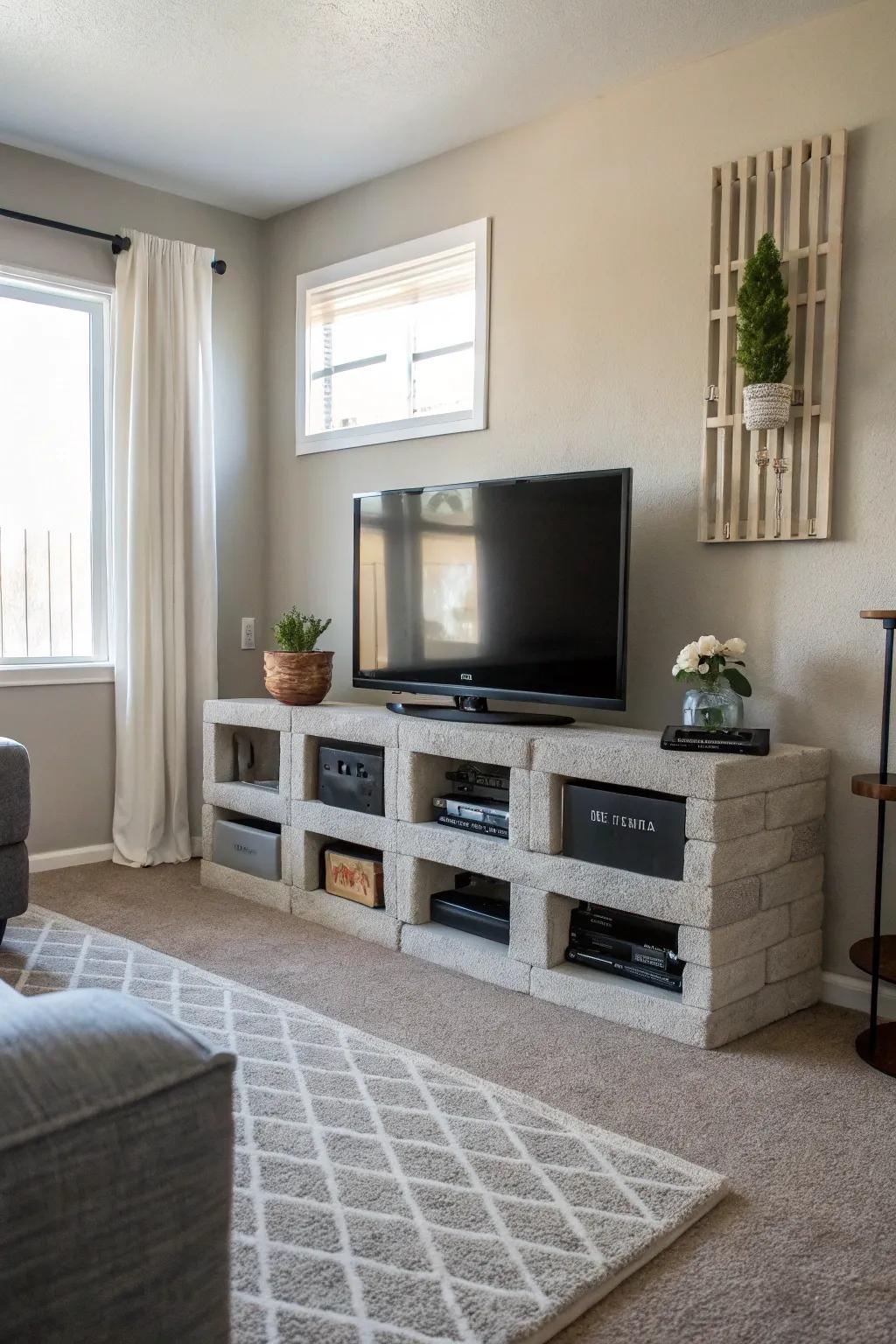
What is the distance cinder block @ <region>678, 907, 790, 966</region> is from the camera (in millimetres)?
2367

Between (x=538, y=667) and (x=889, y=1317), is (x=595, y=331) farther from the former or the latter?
(x=889, y=1317)

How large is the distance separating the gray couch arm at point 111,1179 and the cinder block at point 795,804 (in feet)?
5.99

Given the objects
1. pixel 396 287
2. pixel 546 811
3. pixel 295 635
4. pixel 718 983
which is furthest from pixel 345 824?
pixel 396 287

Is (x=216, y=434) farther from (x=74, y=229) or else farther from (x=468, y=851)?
(x=468, y=851)

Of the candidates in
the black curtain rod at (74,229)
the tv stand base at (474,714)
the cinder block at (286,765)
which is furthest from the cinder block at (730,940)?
the black curtain rod at (74,229)

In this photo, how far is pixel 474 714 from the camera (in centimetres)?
314

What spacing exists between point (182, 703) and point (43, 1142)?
132 inches

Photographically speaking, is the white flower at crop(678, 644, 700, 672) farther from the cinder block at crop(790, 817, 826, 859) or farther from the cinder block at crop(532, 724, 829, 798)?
the cinder block at crop(790, 817, 826, 859)

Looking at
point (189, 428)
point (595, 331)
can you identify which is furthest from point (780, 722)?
point (189, 428)

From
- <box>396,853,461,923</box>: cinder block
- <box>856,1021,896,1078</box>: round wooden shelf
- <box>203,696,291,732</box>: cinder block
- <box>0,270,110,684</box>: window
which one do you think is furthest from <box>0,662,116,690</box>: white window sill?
<box>856,1021,896,1078</box>: round wooden shelf

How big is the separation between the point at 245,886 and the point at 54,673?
1.09 meters

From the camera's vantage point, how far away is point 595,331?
10.6 ft

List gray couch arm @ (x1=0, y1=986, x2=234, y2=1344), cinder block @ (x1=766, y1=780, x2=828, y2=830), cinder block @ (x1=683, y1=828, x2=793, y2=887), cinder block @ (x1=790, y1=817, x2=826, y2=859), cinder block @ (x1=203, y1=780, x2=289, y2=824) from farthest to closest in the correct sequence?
cinder block @ (x1=203, y1=780, x2=289, y2=824) < cinder block @ (x1=790, y1=817, x2=826, y2=859) < cinder block @ (x1=766, y1=780, x2=828, y2=830) < cinder block @ (x1=683, y1=828, x2=793, y2=887) < gray couch arm @ (x1=0, y1=986, x2=234, y2=1344)

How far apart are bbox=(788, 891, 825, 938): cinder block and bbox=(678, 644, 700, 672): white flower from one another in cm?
64
